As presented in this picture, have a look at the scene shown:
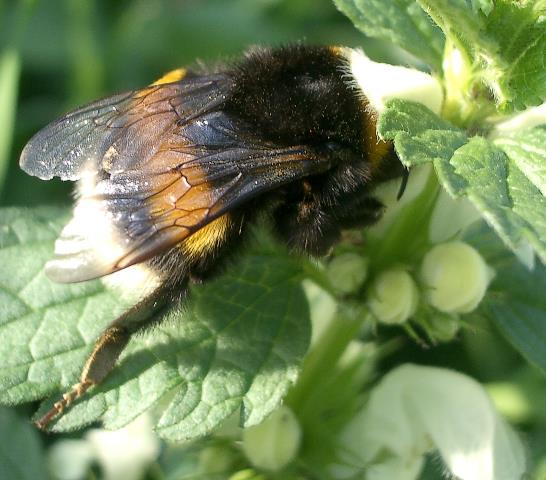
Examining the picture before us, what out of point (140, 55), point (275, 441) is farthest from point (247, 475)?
point (140, 55)

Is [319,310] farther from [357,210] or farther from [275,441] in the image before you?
[357,210]

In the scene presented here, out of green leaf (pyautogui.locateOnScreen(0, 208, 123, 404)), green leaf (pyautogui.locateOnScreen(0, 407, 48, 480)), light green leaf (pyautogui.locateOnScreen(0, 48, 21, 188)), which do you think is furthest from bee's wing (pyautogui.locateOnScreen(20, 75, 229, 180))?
light green leaf (pyautogui.locateOnScreen(0, 48, 21, 188))

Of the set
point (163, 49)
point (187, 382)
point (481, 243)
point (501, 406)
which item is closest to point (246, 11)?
point (163, 49)

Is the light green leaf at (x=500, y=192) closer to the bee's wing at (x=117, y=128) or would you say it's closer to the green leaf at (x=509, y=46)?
the green leaf at (x=509, y=46)

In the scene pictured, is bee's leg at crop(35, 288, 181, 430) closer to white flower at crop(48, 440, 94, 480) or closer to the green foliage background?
white flower at crop(48, 440, 94, 480)

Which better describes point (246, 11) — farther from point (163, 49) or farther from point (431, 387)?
point (431, 387)

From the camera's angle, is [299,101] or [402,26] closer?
[299,101]
